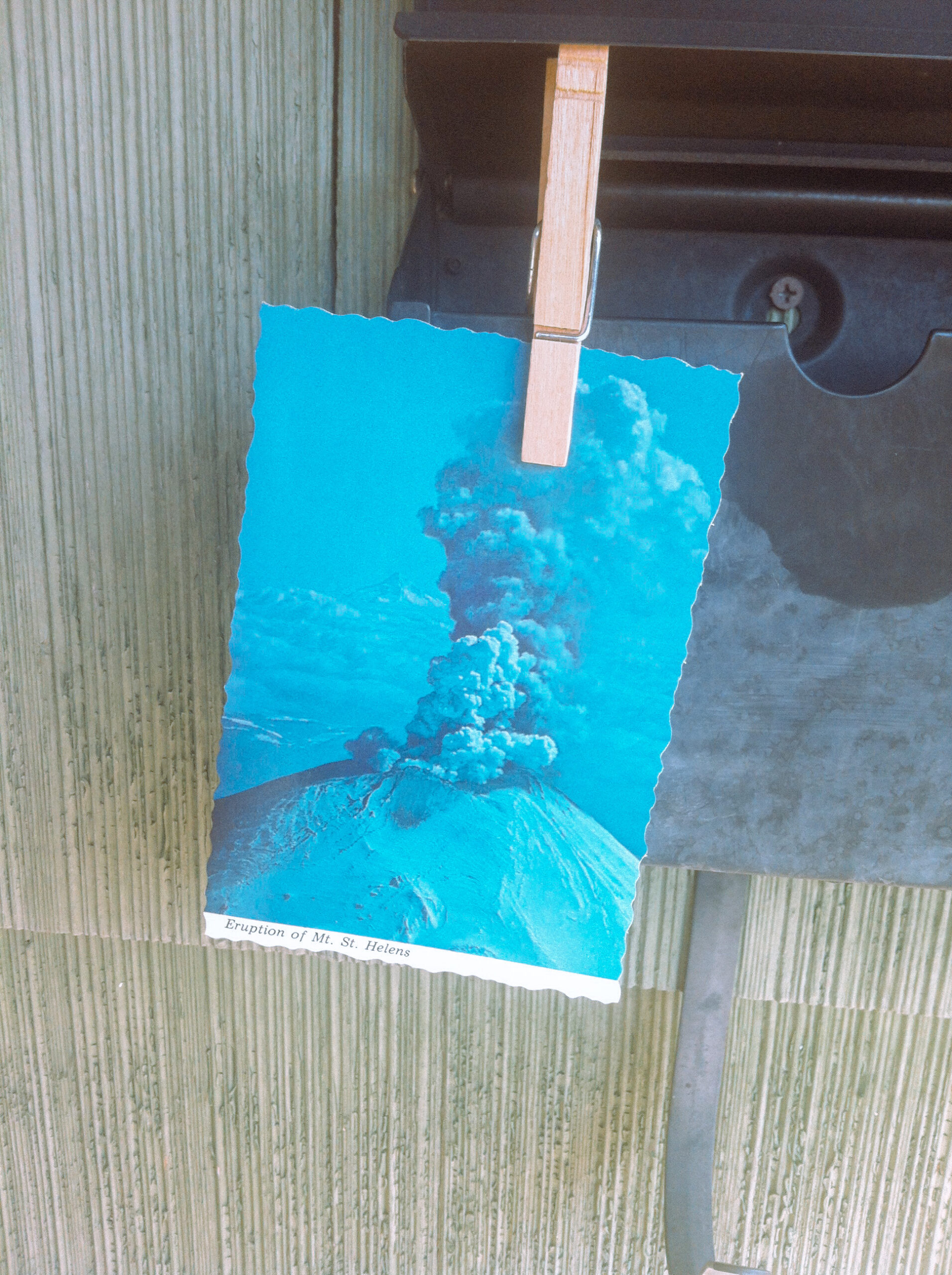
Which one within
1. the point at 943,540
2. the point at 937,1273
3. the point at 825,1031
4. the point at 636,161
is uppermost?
the point at 636,161

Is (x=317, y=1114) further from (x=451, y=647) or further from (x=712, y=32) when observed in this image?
(x=712, y=32)

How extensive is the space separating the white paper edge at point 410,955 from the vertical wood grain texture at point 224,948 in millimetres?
92

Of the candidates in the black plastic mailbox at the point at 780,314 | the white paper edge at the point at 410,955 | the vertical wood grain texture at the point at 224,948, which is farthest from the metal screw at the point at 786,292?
the white paper edge at the point at 410,955

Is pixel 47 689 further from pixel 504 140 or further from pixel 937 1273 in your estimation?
pixel 937 1273

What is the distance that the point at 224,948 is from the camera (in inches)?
15.7

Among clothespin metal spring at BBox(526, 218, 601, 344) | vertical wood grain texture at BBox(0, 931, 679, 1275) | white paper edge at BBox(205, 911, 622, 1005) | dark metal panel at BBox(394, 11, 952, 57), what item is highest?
dark metal panel at BBox(394, 11, 952, 57)

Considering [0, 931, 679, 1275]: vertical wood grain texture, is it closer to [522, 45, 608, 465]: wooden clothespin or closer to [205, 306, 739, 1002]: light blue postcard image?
[205, 306, 739, 1002]: light blue postcard image

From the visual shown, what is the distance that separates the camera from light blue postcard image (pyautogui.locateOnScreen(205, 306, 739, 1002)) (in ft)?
0.83

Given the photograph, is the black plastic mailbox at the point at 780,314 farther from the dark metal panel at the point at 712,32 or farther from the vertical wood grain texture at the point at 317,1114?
the vertical wood grain texture at the point at 317,1114

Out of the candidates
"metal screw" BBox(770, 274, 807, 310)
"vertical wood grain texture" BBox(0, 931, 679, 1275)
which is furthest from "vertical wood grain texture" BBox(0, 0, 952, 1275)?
"metal screw" BBox(770, 274, 807, 310)

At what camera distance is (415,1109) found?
1.35 ft

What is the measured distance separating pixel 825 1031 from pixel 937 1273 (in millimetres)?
138

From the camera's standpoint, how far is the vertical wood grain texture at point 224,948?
319mm

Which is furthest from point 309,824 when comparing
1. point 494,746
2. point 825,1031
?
point 825,1031
